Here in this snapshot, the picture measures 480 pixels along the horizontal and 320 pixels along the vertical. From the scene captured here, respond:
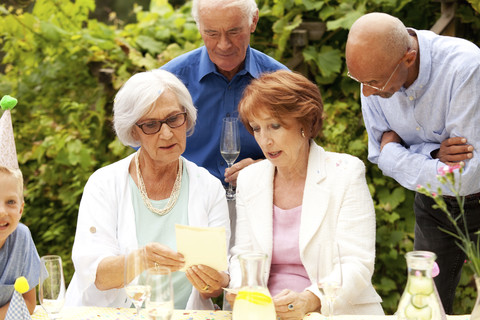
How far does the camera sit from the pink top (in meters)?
2.79

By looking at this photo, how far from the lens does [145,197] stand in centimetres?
298

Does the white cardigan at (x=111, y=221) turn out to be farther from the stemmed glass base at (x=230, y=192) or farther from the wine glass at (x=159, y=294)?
the wine glass at (x=159, y=294)

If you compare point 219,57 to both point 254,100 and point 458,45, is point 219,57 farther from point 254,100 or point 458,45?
point 458,45

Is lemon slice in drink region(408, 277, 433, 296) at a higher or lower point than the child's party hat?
lower

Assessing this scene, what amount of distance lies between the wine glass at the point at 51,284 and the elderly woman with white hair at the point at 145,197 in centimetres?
62

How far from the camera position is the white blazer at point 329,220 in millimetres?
2678

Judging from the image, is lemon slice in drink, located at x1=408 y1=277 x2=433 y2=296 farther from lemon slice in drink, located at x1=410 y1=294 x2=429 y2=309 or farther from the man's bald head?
the man's bald head

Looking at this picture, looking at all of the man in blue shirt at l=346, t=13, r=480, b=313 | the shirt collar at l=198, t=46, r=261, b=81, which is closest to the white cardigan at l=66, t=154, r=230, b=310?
the shirt collar at l=198, t=46, r=261, b=81

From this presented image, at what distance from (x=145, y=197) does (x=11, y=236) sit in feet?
2.26

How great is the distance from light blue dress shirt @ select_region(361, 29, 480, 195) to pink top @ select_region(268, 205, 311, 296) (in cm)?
59

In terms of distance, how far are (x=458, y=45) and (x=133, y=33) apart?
9.97ft

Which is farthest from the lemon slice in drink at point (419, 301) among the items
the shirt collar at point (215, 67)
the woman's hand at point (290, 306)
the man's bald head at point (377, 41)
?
the shirt collar at point (215, 67)

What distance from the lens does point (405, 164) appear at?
3057 mm

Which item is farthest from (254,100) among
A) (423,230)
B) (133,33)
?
(133,33)
